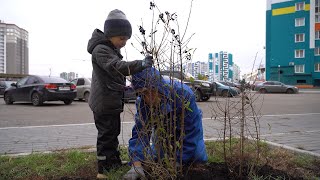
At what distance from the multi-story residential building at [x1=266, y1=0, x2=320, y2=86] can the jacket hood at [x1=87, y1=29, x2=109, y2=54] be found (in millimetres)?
49651

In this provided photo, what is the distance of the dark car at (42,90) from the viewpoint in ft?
45.5

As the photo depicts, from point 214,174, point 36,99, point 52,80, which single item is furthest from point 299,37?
point 214,174

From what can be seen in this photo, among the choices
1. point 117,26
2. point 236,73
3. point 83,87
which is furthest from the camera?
point 83,87

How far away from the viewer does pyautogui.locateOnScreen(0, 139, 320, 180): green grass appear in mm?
3303

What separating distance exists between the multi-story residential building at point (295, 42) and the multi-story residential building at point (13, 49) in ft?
141

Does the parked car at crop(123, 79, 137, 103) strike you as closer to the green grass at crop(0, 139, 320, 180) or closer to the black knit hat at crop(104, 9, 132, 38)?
the black knit hat at crop(104, 9, 132, 38)

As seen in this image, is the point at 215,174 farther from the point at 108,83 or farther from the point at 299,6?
the point at 299,6

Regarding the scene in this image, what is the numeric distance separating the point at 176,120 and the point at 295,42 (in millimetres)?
50827

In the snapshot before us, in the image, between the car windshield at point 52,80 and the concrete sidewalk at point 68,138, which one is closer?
the concrete sidewalk at point 68,138

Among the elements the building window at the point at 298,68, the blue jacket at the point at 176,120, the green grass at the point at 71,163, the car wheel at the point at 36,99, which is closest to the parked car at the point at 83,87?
the car wheel at the point at 36,99

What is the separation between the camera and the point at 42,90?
13.9 m

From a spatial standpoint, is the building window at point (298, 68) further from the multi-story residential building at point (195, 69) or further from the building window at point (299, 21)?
the multi-story residential building at point (195, 69)

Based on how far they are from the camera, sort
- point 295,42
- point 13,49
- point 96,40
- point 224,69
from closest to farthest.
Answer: point 96,40
point 224,69
point 295,42
point 13,49

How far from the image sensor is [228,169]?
3.09 meters
